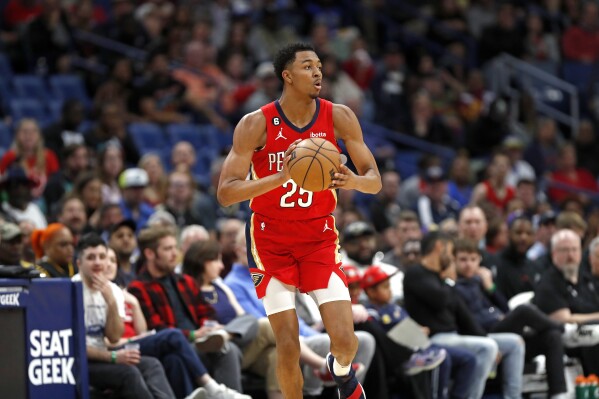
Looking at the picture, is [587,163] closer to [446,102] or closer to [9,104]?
[446,102]

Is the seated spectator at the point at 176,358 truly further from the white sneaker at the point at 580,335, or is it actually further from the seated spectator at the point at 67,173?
the white sneaker at the point at 580,335

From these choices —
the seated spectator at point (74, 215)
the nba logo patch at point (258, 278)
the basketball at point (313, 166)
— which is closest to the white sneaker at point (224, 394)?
the nba logo patch at point (258, 278)

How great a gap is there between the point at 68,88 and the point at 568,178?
7.68 meters

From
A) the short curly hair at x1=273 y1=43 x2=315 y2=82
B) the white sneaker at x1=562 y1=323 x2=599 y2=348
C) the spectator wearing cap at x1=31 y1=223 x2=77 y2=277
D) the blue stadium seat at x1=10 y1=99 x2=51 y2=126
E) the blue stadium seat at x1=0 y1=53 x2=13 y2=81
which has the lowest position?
the white sneaker at x1=562 y1=323 x2=599 y2=348

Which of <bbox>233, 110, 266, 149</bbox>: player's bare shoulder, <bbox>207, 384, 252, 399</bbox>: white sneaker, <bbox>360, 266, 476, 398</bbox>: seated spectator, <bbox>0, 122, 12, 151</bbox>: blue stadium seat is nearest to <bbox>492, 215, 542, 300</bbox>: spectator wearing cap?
<bbox>360, 266, 476, 398</bbox>: seated spectator

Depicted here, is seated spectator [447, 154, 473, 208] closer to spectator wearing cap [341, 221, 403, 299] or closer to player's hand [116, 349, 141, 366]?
spectator wearing cap [341, 221, 403, 299]

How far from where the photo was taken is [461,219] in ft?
44.3

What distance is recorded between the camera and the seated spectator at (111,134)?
14.8 metres

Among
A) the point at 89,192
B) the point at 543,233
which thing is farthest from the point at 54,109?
the point at 543,233

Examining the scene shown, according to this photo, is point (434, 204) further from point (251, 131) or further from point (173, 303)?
point (251, 131)

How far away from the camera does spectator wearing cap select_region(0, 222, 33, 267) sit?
10102mm

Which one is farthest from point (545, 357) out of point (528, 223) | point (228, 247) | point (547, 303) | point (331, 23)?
point (331, 23)

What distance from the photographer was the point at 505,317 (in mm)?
11680

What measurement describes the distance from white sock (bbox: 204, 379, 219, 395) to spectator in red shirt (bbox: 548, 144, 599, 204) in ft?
32.0
